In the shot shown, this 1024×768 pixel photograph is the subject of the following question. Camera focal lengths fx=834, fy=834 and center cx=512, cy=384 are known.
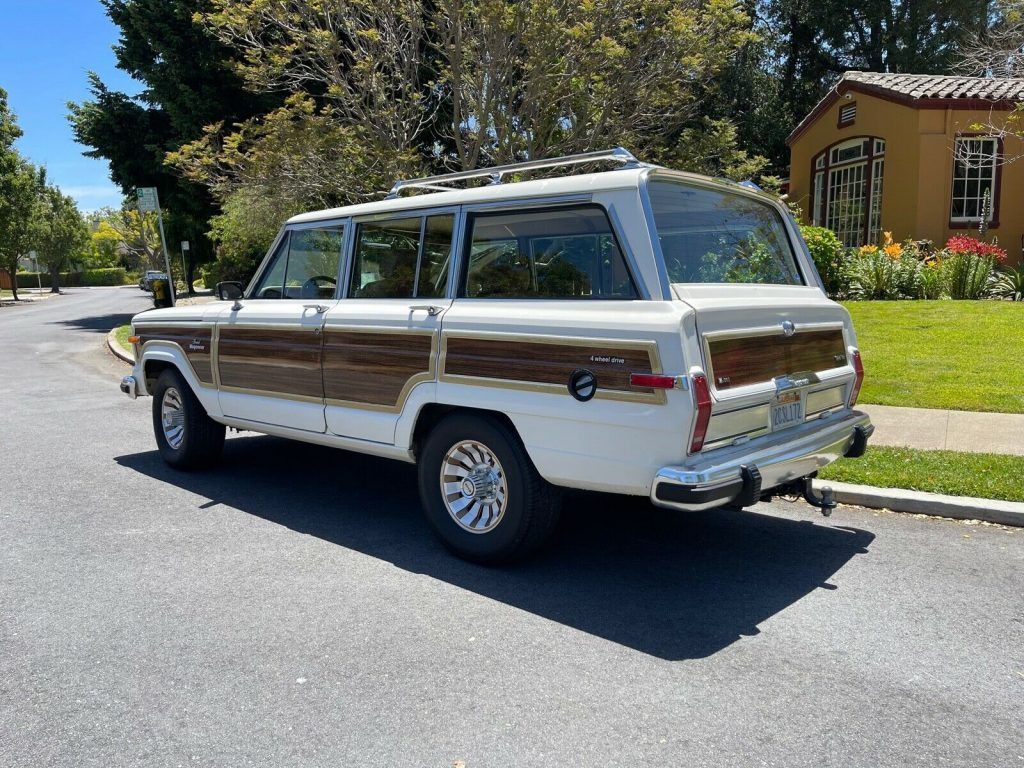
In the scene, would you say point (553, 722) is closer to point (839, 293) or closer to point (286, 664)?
point (286, 664)

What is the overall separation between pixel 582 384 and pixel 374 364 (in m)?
1.59

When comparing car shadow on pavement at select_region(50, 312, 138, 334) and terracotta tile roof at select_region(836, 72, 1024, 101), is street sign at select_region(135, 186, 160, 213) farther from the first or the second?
terracotta tile roof at select_region(836, 72, 1024, 101)

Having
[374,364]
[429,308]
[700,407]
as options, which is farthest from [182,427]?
[700,407]

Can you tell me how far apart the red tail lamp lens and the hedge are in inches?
3377

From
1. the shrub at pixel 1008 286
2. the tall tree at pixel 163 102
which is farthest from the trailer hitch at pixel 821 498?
the tall tree at pixel 163 102

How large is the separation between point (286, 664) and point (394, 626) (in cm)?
57

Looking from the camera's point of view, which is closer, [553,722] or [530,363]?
[553,722]

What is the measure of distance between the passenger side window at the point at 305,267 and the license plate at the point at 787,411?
3.05m

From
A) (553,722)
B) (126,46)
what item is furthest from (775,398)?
(126,46)

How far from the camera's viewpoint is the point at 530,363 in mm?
4391

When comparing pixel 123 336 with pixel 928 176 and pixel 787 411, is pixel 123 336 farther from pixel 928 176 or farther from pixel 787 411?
pixel 928 176

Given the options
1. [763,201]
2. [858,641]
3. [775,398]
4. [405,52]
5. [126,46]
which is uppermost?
[126,46]

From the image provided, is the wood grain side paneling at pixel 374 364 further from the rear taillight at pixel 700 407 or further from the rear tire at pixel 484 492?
the rear taillight at pixel 700 407

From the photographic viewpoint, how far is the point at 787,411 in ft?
15.1
